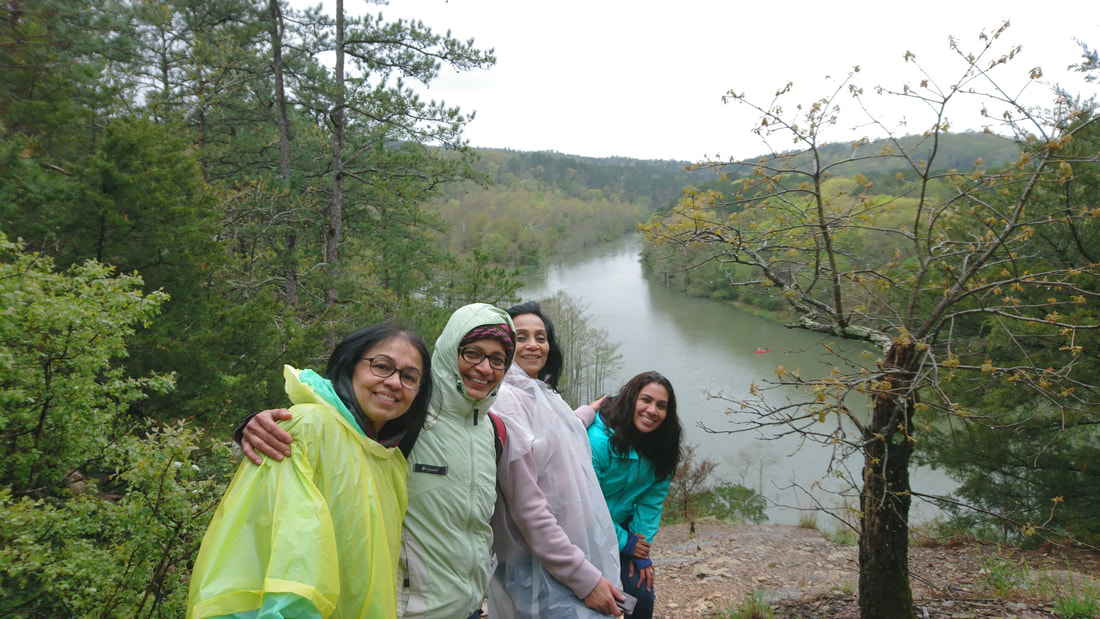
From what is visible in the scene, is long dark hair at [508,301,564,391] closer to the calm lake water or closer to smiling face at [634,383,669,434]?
smiling face at [634,383,669,434]

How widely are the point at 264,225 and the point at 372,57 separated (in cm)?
285

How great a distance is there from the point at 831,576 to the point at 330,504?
19.3 ft

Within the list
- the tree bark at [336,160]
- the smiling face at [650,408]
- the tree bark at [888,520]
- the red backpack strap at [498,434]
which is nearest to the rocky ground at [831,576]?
the tree bark at [888,520]

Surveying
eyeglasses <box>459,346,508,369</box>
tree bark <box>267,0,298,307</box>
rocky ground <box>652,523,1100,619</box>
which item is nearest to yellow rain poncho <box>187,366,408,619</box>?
eyeglasses <box>459,346,508,369</box>

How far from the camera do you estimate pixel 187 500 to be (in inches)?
90.9

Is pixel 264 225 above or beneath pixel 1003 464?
above

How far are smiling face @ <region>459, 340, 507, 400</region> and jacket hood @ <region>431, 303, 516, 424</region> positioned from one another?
1 cm

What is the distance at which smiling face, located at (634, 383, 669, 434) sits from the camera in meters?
2.24

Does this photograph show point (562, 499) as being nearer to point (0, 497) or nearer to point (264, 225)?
point (0, 497)

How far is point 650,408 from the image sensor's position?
224 centimetres

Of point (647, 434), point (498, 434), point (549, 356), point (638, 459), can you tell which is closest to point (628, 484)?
point (638, 459)

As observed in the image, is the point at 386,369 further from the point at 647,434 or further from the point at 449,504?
the point at 647,434

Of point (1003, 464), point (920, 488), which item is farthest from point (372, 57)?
point (920, 488)

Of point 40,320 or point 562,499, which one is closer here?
point 562,499
